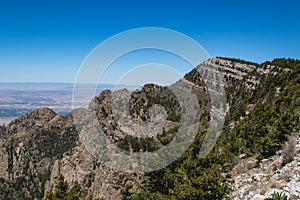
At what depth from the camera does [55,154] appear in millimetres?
149250

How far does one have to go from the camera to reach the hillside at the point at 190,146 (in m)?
17.8

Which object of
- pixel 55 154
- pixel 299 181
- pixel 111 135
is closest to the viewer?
pixel 299 181

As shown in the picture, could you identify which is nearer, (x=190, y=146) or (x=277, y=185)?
(x=277, y=185)

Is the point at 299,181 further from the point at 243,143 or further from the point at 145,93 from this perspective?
the point at 145,93

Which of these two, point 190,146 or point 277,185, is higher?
point 277,185

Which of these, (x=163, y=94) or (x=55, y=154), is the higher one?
(x=163, y=94)

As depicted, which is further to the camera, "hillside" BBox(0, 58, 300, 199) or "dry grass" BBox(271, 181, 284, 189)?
"hillside" BBox(0, 58, 300, 199)

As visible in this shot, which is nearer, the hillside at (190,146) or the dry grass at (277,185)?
the dry grass at (277,185)

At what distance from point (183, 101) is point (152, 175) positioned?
88.3 meters

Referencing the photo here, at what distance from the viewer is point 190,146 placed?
22641 mm

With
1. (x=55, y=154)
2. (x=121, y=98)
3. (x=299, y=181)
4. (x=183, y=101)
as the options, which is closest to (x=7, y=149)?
(x=55, y=154)

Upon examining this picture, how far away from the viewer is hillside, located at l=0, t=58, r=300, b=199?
1777 cm

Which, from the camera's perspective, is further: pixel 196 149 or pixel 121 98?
pixel 121 98

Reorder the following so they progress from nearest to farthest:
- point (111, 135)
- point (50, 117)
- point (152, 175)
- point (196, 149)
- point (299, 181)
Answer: point (299, 181) → point (196, 149) → point (152, 175) → point (111, 135) → point (50, 117)
